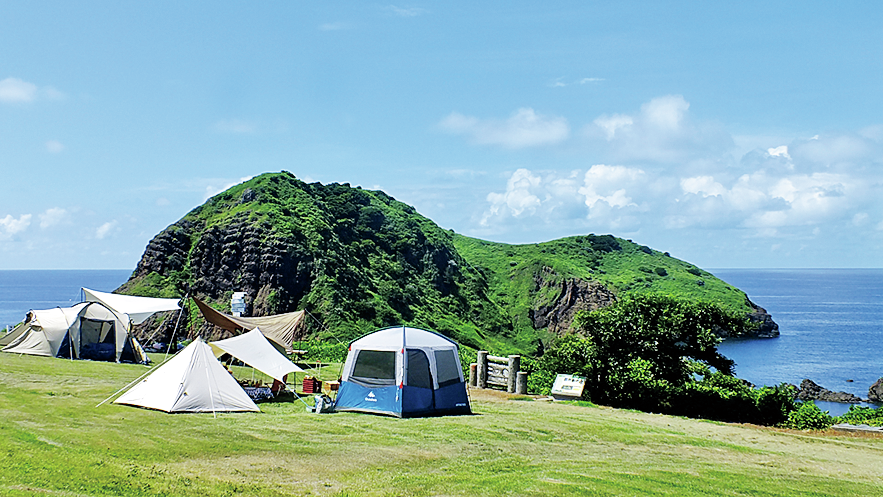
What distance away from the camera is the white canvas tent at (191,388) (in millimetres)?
16766

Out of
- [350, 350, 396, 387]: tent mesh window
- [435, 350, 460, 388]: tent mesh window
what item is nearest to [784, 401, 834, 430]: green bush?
[435, 350, 460, 388]: tent mesh window

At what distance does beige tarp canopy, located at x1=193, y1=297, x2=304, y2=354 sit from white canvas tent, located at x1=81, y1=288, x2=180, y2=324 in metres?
3.99

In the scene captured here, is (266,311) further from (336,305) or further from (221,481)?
(221,481)

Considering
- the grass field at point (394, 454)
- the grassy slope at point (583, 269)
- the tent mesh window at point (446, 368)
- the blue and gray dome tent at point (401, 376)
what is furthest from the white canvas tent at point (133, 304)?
the grassy slope at point (583, 269)

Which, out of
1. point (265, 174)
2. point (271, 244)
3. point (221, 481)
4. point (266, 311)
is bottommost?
point (221, 481)

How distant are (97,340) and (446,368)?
62.8 feet

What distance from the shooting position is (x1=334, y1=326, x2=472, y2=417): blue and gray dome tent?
59.8ft

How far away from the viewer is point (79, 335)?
28.8 meters

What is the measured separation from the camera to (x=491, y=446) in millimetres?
14625

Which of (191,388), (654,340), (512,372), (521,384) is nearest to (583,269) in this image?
(654,340)

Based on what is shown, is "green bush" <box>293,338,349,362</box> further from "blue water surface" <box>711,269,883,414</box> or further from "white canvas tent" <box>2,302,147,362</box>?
"blue water surface" <box>711,269,883,414</box>

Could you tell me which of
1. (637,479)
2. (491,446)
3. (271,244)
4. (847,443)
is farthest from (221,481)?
(271,244)

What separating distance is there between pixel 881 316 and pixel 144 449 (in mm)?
188913

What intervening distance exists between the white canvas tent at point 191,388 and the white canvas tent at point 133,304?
1484 centimetres
